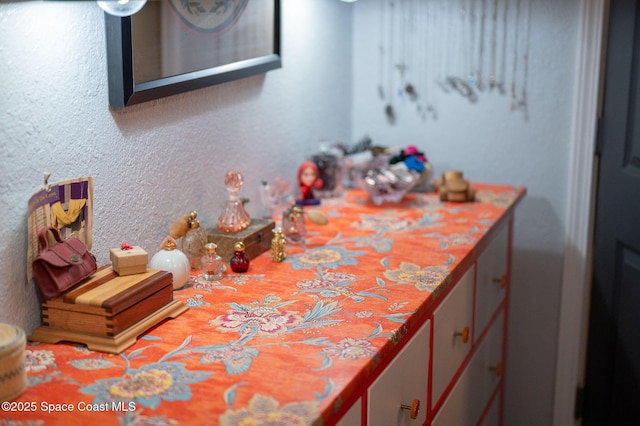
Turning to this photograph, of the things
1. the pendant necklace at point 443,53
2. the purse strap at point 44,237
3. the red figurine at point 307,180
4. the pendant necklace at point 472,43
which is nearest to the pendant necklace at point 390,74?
the pendant necklace at point 443,53

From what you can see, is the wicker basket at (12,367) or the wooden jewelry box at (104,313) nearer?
the wicker basket at (12,367)

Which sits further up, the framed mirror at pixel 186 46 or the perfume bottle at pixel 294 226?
the framed mirror at pixel 186 46

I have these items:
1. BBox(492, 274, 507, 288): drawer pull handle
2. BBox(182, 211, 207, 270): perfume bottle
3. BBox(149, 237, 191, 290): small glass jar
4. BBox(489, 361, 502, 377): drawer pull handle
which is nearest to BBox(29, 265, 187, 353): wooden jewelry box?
BBox(149, 237, 191, 290): small glass jar

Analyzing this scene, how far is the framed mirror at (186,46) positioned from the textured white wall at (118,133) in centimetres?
4

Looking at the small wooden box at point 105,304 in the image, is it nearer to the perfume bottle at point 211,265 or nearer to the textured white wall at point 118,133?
Result: the textured white wall at point 118,133

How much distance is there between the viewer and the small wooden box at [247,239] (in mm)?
1729

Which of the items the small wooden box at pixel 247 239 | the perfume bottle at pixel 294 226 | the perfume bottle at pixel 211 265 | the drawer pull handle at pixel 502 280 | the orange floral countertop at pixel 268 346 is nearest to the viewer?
the orange floral countertop at pixel 268 346

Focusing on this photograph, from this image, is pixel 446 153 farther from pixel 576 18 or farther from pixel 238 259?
pixel 238 259

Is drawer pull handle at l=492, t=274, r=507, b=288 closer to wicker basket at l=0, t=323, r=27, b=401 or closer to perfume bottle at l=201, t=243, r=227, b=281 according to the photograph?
perfume bottle at l=201, t=243, r=227, b=281

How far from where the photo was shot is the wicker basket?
3.62 ft

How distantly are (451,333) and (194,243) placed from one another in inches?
24.0

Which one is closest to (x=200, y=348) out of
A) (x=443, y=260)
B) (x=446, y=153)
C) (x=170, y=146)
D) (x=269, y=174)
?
(x=170, y=146)

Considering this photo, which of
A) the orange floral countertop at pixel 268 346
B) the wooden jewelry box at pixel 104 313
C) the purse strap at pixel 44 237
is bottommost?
the orange floral countertop at pixel 268 346

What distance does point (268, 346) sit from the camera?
129 cm
